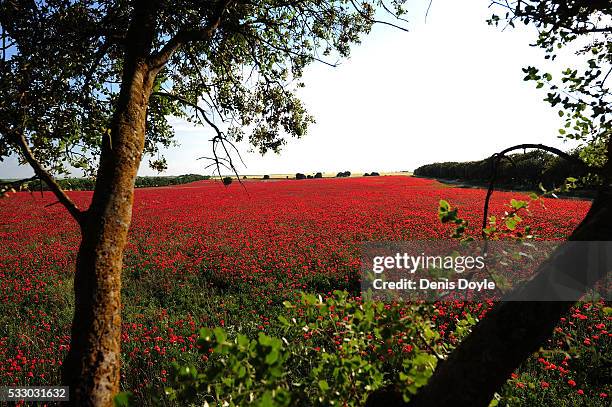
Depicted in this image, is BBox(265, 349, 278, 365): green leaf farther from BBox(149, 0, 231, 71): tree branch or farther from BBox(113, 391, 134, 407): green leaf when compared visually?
BBox(149, 0, 231, 71): tree branch

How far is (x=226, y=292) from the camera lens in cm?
809

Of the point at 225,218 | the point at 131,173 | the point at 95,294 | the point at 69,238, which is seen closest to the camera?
the point at 95,294

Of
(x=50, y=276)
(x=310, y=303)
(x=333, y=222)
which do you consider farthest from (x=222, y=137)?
(x=333, y=222)

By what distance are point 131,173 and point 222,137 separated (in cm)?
171

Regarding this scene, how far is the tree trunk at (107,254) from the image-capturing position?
2.35 m

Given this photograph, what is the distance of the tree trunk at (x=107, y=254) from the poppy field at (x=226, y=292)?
Answer: 2.32ft

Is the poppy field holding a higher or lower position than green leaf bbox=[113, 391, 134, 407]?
lower

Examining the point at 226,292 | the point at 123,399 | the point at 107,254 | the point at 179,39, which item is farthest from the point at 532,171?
the point at 123,399

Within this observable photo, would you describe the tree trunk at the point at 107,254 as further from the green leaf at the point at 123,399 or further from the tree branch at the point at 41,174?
the green leaf at the point at 123,399

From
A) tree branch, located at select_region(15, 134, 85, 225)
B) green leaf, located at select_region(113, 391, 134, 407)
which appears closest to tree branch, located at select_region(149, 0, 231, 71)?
tree branch, located at select_region(15, 134, 85, 225)

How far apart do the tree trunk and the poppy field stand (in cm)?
71

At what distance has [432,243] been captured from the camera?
1131cm

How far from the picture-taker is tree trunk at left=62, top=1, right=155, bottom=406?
2346 millimetres

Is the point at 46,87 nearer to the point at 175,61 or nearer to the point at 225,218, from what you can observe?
the point at 175,61
